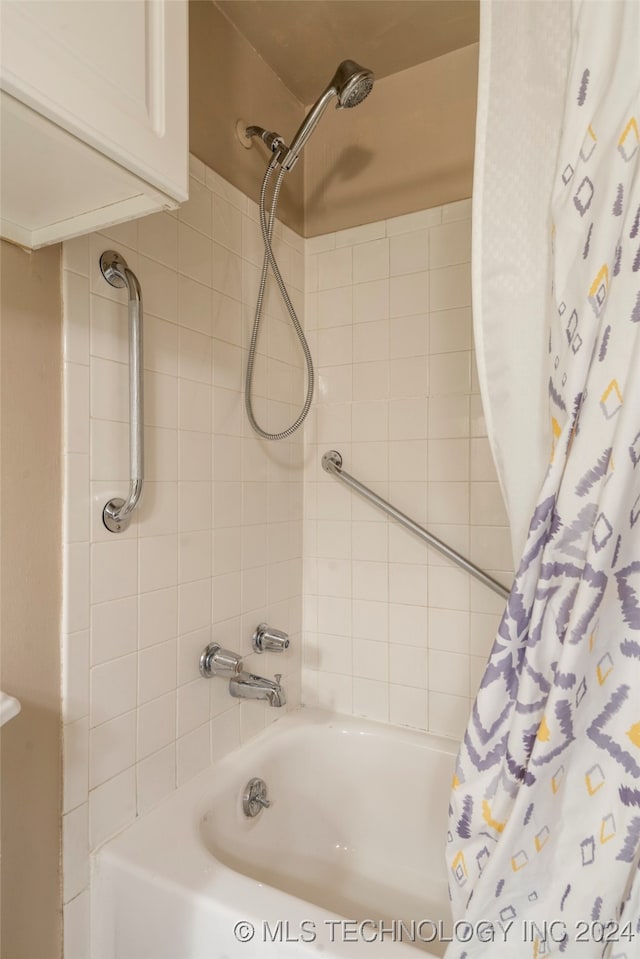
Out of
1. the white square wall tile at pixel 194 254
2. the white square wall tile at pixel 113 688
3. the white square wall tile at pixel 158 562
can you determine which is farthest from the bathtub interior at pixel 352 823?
the white square wall tile at pixel 194 254

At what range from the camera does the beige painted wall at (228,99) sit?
49.8 inches

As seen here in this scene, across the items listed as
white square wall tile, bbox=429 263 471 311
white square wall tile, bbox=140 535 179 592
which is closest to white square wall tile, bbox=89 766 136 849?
white square wall tile, bbox=140 535 179 592

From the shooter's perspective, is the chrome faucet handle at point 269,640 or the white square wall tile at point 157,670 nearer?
the white square wall tile at point 157,670

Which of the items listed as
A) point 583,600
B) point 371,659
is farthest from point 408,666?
point 583,600

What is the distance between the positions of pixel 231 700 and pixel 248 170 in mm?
1354

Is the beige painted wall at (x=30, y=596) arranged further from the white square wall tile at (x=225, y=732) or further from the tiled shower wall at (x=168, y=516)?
the white square wall tile at (x=225, y=732)

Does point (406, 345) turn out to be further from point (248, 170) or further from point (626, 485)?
point (626, 485)

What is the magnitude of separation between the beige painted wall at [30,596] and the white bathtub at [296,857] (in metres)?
0.13

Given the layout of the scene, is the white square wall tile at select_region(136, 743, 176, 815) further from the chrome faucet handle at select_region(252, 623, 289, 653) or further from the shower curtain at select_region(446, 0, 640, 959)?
the shower curtain at select_region(446, 0, 640, 959)

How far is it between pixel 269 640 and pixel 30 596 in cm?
67

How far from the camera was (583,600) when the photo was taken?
0.66m

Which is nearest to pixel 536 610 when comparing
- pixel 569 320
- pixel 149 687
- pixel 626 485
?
pixel 626 485

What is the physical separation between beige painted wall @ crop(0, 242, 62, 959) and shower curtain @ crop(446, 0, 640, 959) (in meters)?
0.67

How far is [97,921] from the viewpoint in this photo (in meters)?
0.99
